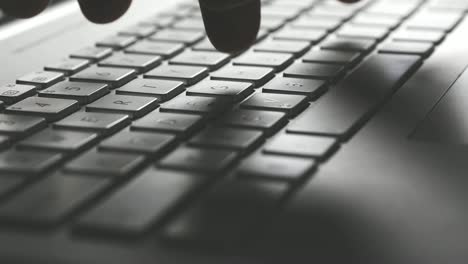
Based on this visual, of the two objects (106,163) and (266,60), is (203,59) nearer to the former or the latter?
(266,60)

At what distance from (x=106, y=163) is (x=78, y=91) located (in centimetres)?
14

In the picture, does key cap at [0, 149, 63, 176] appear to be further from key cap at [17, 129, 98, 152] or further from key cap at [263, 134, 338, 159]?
key cap at [263, 134, 338, 159]

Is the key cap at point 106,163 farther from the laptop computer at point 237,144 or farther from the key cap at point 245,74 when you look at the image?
the key cap at point 245,74

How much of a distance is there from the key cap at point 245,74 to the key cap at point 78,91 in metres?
0.09

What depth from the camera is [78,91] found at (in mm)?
546

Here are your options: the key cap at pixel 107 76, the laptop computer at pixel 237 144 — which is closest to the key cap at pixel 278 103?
the laptop computer at pixel 237 144

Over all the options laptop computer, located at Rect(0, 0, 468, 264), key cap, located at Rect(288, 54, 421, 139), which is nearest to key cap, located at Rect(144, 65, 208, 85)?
laptop computer, located at Rect(0, 0, 468, 264)

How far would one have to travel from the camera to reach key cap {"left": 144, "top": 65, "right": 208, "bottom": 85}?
0.58m

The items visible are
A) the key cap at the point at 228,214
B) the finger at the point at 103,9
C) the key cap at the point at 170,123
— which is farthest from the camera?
the finger at the point at 103,9

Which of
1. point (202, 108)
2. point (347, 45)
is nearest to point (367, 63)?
point (347, 45)

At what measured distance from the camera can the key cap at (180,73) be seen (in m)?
0.58

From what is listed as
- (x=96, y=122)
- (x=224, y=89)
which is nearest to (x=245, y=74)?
(x=224, y=89)

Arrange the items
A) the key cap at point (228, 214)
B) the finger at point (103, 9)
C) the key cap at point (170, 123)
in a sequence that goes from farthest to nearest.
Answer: the finger at point (103, 9) → the key cap at point (170, 123) → the key cap at point (228, 214)

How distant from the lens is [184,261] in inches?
13.0
